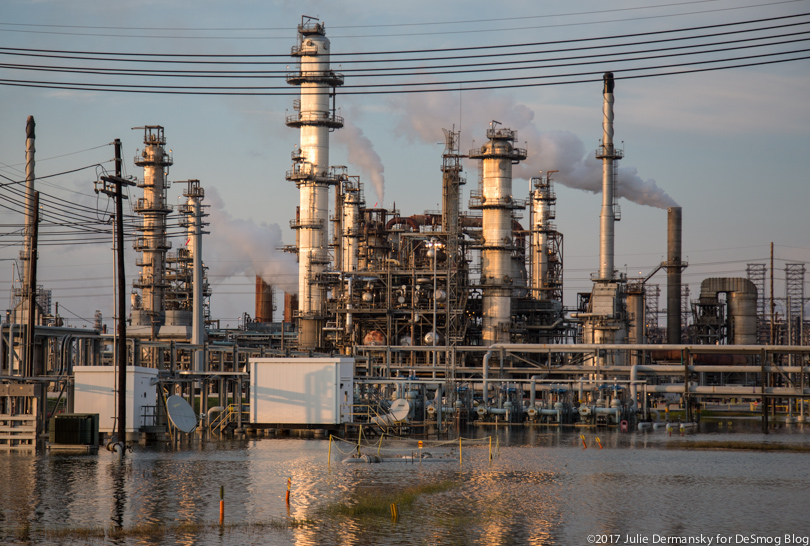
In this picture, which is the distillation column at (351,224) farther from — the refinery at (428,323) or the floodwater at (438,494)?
the floodwater at (438,494)

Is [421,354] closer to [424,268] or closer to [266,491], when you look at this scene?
[424,268]

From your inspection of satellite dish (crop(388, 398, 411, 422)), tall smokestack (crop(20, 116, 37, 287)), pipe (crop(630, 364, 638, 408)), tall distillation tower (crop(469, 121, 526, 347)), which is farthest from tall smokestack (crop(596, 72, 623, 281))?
tall smokestack (crop(20, 116, 37, 287))

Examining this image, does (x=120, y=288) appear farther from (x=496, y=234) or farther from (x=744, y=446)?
(x=496, y=234)

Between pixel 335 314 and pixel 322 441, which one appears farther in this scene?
pixel 335 314

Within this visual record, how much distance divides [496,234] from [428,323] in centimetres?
933

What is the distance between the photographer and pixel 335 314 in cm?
8281

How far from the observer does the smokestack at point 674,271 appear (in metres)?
87.8

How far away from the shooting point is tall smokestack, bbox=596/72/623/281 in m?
76.9

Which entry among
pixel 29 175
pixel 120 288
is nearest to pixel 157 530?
pixel 120 288

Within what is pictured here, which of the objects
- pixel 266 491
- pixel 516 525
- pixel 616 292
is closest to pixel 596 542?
pixel 516 525

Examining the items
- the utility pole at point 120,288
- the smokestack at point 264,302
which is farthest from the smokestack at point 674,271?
the utility pole at point 120,288

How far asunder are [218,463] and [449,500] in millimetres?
11442

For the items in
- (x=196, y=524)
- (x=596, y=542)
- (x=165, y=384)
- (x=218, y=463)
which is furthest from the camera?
(x=165, y=384)

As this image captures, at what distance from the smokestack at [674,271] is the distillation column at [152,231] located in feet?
152
